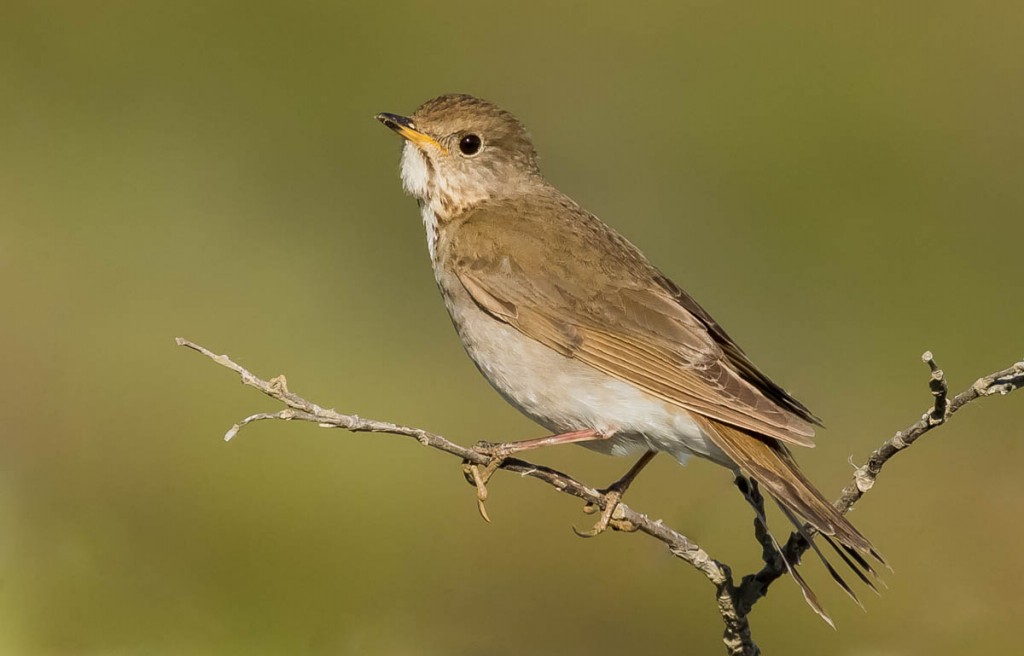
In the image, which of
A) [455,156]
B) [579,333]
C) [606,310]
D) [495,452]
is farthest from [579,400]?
[455,156]

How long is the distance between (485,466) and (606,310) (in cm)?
93

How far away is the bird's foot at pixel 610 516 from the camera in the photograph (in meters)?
5.41

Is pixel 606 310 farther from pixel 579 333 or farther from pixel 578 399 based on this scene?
pixel 578 399

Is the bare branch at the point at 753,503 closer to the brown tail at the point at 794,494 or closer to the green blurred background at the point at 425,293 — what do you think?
the brown tail at the point at 794,494

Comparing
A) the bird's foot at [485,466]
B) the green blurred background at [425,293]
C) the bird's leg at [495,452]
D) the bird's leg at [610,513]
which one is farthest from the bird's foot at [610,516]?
the green blurred background at [425,293]

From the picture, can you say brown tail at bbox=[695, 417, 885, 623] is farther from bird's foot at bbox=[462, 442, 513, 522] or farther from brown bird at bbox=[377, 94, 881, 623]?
bird's foot at bbox=[462, 442, 513, 522]

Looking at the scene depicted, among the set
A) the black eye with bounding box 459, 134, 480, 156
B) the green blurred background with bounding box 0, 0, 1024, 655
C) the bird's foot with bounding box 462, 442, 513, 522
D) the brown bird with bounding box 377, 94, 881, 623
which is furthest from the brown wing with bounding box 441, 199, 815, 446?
the green blurred background with bounding box 0, 0, 1024, 655

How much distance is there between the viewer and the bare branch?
13.9 feet

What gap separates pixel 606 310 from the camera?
233 inches

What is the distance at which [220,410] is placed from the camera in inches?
384

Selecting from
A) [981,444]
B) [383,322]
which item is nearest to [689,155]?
[383,322]

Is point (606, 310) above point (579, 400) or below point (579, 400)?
above

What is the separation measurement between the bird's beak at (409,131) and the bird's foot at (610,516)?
5.25ft

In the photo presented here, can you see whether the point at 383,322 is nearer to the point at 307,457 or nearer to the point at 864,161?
the point at 307,457
